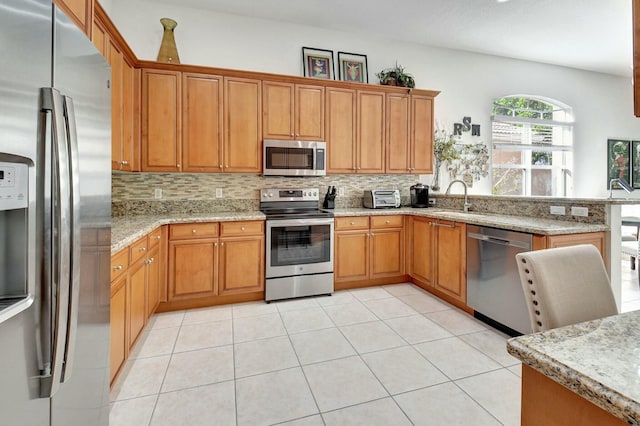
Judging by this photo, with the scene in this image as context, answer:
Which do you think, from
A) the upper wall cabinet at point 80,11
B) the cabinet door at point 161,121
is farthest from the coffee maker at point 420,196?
the upper wall cabinet at point 80,11

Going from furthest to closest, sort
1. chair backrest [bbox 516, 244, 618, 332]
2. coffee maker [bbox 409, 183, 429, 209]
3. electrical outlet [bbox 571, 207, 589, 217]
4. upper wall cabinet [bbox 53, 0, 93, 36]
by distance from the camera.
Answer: coffee maker [bbox 409, 183, 429, 209] → electrical outlet [bbox 571, 207, 589, 217] → upper wall cabinet [bbox 53, 0, 93, 36] → chair backrest [bbox 516, 244, 618, 332]

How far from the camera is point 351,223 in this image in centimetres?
359

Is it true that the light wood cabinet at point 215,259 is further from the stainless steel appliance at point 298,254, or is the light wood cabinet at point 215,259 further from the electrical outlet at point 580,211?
the electrical outlet at point 580,211

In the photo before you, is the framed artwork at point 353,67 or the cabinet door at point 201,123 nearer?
the cabinet door at point 201,123

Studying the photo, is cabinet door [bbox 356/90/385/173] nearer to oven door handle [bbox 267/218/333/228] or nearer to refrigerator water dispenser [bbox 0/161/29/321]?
oven door handle [bbox 267/218/333/228]

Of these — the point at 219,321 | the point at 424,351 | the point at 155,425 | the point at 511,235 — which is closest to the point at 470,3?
the point at 511,235

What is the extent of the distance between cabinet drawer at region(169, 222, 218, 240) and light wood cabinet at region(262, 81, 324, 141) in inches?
46.4

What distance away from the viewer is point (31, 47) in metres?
0.83

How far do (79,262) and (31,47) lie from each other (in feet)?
2.07

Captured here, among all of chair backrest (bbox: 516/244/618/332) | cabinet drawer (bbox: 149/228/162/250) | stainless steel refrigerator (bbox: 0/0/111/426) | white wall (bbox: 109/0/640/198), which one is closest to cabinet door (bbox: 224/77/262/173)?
white wall (bbox: 109/0/640/198)

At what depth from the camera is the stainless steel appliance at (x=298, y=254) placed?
10.8 ft

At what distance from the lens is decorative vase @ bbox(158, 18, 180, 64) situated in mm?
3318

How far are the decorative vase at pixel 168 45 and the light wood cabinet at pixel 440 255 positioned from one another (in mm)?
3196

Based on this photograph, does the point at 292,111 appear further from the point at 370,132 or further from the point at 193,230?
the point at 193,230
